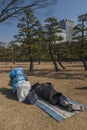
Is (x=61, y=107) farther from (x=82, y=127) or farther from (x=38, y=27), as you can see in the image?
(x=38, y=27)

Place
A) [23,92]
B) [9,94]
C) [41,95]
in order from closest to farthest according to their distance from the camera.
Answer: [23,92] < [41,95] < [9,94]

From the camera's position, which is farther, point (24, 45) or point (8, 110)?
point (24, 45)

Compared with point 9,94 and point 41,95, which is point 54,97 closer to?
point 41,95

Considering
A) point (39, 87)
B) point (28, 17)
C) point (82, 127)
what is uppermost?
point (28, 17)

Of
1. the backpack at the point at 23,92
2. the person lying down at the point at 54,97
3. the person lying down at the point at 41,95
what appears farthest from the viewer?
the backpack at the point at 23,92

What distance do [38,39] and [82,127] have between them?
1687 centimetres

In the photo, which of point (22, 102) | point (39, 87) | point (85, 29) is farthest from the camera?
point (85, 29)

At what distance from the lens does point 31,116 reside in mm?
5250

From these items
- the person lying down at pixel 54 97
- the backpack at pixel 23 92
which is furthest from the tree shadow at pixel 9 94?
the person lying down at pixel 54 97

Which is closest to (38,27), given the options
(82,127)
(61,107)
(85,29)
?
(85,29)

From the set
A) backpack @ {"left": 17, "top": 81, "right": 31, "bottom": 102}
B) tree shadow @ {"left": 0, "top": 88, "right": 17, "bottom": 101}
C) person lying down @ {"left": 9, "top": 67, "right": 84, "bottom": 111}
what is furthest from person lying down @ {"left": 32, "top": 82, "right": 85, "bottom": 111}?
tree shadow @ {"left": 0, "top": 88, "right": 17, "bottom": 101}

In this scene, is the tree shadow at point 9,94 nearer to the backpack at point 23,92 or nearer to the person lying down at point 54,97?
the backpack at point 23,92

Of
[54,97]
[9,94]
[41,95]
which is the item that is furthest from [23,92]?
[9,94]

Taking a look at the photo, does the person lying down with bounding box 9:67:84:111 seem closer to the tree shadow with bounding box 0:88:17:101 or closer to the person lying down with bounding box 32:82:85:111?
the person lying down with bounding box 32:82:85:111
